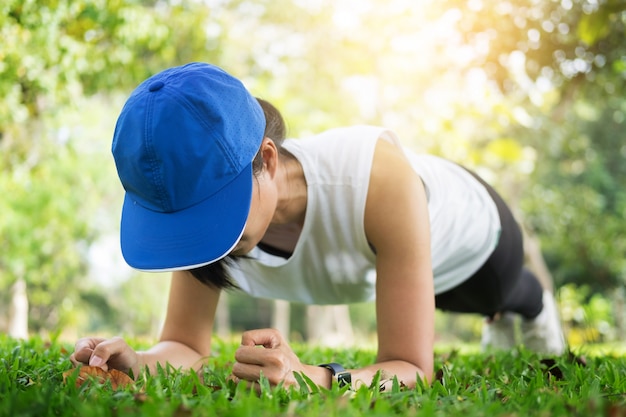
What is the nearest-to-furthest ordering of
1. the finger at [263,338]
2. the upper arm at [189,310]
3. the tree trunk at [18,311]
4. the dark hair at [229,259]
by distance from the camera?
1. the finger at [263,338]
2. the dark hair at [229,259]
3. the upper arm at [189,310]
4. the tree trunk at [18,311]

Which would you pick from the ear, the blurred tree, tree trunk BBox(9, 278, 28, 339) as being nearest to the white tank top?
the ear

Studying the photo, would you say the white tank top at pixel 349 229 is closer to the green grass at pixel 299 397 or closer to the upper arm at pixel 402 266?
the upper arm at pixel 402 266

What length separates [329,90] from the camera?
12961 mm

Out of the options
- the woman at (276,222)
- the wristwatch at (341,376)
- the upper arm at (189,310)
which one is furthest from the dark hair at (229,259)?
the wristwatch at (341,376)

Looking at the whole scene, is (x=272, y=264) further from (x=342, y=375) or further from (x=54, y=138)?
(x=54, y=138)

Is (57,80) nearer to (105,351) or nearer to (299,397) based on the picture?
(105,351)

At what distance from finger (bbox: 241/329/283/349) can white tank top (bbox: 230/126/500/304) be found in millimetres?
563

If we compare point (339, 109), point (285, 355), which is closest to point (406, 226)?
point (285, 355)

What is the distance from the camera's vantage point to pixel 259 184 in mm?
1798

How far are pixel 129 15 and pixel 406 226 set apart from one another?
217 inches

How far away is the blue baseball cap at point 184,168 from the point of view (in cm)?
159

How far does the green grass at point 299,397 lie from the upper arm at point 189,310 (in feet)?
1.20

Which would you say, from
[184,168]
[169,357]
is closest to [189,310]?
[169,357]

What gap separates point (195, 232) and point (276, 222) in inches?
24.0
